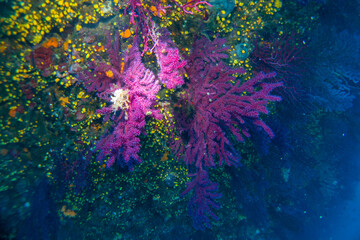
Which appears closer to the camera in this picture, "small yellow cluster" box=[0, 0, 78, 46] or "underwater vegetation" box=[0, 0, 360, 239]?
"small yellow cluster" box=[0, 0, 78, 46]

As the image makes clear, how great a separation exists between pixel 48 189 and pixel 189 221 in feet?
12.3

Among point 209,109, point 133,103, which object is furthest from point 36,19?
point 209,109

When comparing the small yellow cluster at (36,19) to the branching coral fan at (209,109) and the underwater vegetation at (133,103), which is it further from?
the branching coral fan at (209,109)

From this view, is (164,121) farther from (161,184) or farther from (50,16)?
(50,16)

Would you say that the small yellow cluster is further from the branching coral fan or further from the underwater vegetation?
the branching coral fan

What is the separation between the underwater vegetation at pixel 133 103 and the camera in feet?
9.58

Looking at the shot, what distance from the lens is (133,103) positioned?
2.91 meters

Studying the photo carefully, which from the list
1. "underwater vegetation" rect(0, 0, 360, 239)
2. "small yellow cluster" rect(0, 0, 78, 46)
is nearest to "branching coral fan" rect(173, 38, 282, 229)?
"underwater vegetation" rect(0, 0, 360, 239)

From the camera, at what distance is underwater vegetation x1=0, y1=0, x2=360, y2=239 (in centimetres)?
292

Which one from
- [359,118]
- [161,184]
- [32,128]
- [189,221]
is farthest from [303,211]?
[32,128]

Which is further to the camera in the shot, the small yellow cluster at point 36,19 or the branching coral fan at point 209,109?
the branching coral fan at point 209,109

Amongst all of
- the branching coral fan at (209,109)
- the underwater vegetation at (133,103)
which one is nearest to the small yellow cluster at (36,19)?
the underwater vegetation at (133,103)

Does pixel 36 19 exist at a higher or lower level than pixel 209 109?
higher

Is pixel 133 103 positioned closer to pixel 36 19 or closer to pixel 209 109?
pixel 209 109
